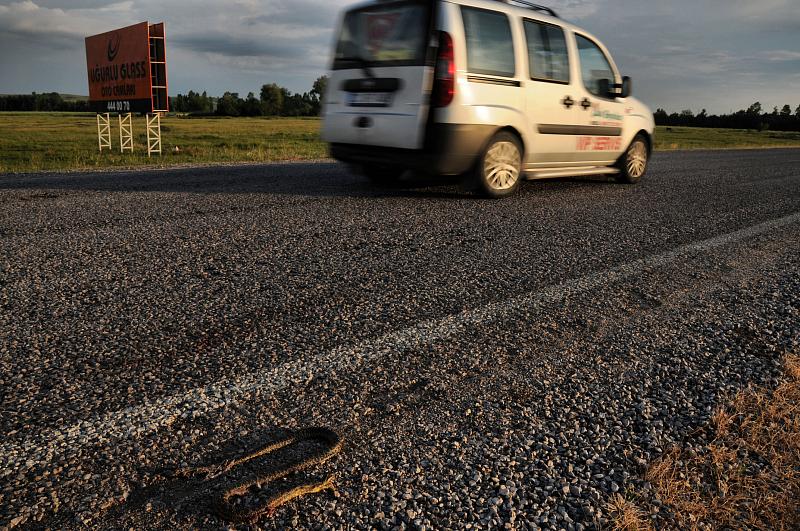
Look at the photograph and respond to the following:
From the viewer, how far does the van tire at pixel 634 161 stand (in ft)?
28.4

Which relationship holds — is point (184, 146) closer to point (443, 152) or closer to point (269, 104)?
point (443, 152)

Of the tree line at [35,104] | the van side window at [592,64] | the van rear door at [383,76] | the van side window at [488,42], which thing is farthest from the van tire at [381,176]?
the tree line at [35,104]

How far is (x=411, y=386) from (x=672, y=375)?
1.06 metres

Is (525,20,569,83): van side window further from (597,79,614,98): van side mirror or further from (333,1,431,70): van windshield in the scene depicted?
(333,1,431,70): van windshield

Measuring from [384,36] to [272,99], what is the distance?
337 feet

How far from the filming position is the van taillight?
5992mm

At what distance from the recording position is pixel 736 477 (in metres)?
1.75

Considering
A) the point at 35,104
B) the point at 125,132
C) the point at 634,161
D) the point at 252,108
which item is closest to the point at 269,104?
the point at 252,108

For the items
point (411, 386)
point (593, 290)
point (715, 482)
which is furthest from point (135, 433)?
point (593, 290)

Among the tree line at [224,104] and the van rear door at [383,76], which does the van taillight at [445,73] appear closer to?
the van rear door at [383,76]

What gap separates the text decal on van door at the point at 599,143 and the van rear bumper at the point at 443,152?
1.78 meters

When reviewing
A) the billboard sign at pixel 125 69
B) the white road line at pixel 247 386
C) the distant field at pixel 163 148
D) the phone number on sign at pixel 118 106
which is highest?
the billboard sign at pixel 125 69

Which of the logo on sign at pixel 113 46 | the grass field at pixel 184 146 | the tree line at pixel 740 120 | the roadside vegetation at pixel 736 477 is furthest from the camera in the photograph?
the tree line at pixel 740 120

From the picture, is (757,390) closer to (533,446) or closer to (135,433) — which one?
(533,446)
